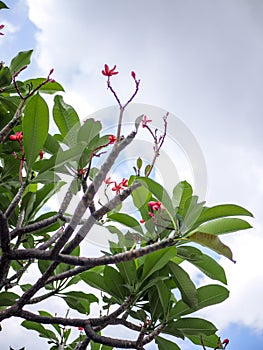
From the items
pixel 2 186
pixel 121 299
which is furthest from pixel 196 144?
pixel 2 186

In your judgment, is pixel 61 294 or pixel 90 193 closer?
pixel 90 193

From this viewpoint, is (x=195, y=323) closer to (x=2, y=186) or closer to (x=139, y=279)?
(x=139, y=279)

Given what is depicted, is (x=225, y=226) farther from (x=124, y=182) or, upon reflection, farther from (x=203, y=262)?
(x=124, y=182)

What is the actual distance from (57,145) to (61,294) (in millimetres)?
824

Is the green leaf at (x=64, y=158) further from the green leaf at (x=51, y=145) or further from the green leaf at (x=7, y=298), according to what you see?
the green leaf at (x=7, y=298)

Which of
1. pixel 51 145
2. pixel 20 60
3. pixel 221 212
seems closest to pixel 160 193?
pixel 221 212

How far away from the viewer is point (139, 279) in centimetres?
186

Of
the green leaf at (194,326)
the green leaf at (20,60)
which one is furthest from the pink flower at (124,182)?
the green leaf at (20,60)

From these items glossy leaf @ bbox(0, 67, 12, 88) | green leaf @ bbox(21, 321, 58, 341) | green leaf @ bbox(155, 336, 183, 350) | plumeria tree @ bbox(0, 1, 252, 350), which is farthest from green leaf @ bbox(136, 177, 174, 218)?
green leaf @ bbox(21, 321, 58, 341)

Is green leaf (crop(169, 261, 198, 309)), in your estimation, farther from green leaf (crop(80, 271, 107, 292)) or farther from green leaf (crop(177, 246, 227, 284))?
green leaf (crop(80, 271, 107, 292))

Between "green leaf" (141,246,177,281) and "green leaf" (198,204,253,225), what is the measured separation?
169mm

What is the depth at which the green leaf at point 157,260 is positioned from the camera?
166 centimetres

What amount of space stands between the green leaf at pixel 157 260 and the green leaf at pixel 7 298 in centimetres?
68

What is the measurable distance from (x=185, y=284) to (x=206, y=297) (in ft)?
0.54
